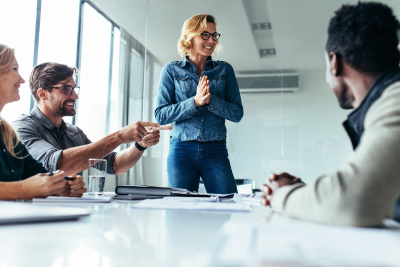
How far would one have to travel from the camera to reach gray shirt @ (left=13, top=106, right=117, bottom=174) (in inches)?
72.1

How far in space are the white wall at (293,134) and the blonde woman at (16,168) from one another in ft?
11.1

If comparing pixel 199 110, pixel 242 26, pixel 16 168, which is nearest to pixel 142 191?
pixel 16 168

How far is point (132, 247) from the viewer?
52cm

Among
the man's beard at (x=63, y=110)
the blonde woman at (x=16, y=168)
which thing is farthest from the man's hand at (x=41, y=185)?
the man's beard at (x=63, y=110)

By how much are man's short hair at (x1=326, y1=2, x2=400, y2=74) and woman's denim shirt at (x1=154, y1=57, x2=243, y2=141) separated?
4.83 feet

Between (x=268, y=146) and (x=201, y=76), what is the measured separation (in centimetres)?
245

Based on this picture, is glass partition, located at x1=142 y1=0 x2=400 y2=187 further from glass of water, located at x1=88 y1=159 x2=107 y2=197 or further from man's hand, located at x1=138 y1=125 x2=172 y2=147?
glass of water, located at x1=88 y1=159 x2=107 y2=197

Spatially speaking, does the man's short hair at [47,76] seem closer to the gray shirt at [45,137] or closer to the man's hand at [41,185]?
the gray shirt at [45,137]

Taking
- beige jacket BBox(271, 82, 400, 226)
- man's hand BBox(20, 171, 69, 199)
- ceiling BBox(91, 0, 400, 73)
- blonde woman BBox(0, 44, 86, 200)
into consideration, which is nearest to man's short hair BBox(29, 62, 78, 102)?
blonde woman BBox(0, 44, 86, 200)

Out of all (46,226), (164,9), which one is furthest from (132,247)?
(164,9)

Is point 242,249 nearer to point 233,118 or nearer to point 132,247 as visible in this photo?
point 132,247

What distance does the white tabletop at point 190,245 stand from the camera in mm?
389

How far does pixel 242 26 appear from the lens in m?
4.72

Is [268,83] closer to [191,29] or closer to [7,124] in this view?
[191,29]
